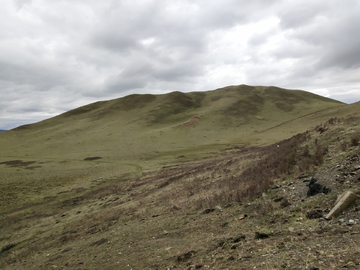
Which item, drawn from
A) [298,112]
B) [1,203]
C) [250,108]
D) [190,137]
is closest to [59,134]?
[190,137]

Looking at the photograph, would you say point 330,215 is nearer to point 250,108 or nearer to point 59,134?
point 59,134

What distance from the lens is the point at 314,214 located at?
836 centimetres

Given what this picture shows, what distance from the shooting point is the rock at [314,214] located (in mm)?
8250

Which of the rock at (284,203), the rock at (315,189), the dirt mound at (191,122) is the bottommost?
the rock at (284,203)

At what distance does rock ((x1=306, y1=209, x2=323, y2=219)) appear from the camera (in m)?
8.25

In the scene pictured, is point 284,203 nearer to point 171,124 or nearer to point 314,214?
point 314,214

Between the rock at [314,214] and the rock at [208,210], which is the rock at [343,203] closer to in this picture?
the rock at [314,214]

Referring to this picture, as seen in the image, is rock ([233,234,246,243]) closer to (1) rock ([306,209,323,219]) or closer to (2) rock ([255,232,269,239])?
(2) rock ([255,232,269,239])

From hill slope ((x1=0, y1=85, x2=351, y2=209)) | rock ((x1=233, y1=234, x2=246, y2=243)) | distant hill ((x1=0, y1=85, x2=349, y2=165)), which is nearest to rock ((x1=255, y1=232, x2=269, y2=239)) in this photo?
rock ((x1=233, y1=234, x2=246, y2=243))

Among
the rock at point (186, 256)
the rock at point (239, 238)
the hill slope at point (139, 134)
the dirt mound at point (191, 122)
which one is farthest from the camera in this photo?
the dirt mound at point (191, 122)

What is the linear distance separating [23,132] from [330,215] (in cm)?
16174

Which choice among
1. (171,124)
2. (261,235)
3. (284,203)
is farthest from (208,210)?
(171,124)

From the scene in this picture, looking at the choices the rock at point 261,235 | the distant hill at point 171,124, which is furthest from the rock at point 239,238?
the distant hill at point 171,124

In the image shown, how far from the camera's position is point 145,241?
1128cm
